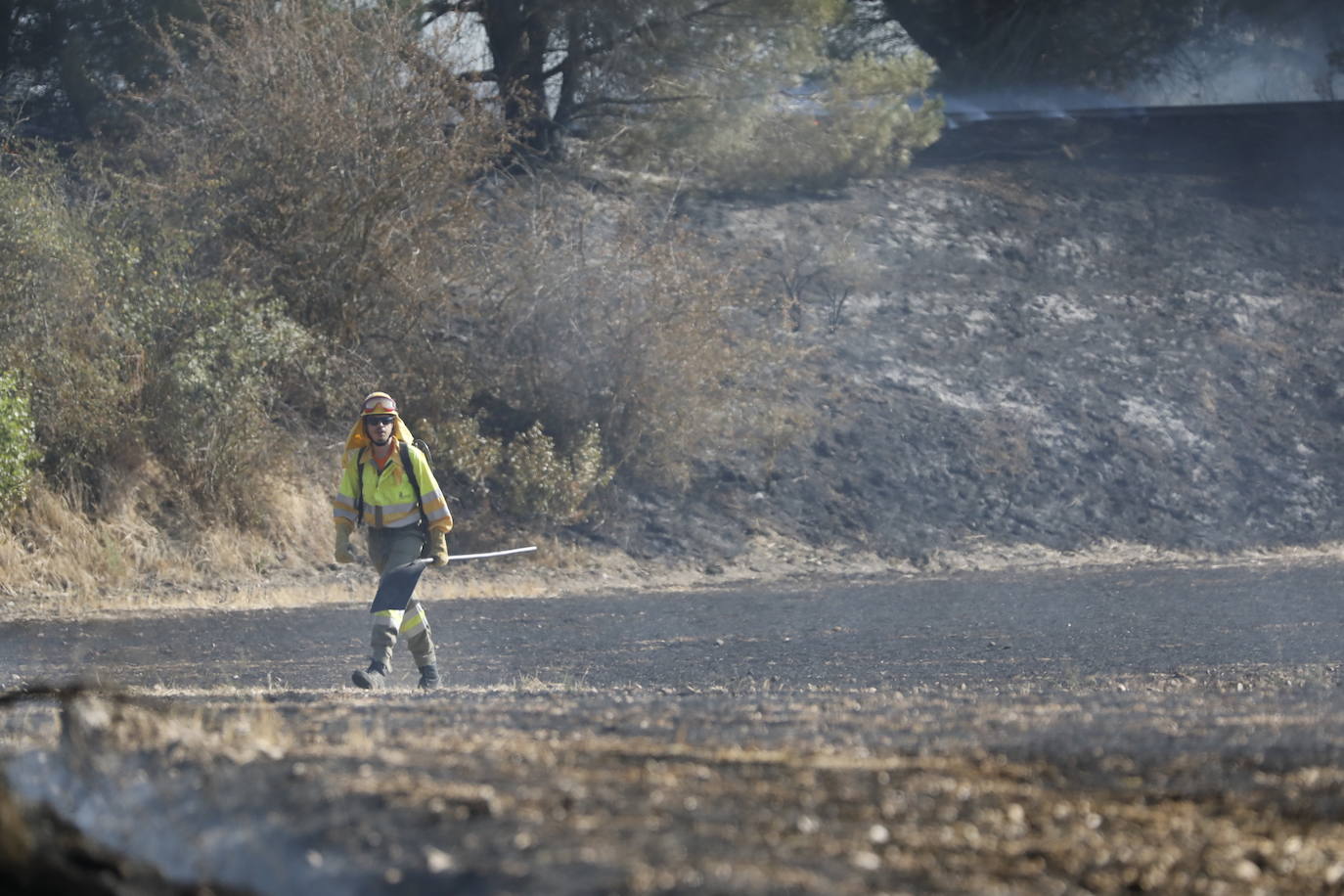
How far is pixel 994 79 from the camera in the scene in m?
36.8

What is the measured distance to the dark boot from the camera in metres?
9.39

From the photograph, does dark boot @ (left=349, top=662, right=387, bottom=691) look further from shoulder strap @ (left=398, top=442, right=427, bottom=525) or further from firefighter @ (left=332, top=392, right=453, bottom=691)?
shoulder strap @ (left=398, top=442, right=427, bottom=525)

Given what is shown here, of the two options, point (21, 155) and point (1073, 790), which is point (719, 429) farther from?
point (1073, 790)

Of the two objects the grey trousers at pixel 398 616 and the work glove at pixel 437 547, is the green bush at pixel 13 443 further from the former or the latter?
the work glove at pixel 437 547

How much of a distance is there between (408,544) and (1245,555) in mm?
16611

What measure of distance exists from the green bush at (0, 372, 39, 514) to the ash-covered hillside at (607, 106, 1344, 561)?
26.8 feet

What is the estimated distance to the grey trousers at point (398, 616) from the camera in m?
9.89

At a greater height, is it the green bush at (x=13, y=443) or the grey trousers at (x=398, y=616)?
the green bush at (x=13, y=443)

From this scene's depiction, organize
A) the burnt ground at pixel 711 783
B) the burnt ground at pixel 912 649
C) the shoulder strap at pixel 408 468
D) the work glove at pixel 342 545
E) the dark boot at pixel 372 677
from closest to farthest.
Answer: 1. the burnt ground at pixel 711 783
2. the burnt ground at pixel 912 649
3. the dark boot at pixel 372 677
4. the shoulder strap at pixel 408 468
5. the work glove at pixel 342 545

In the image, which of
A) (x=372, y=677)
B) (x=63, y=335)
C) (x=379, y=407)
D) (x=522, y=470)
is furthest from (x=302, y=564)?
(x=372, y=677)

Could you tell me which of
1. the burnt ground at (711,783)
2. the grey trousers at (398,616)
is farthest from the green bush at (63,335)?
the grey trousers at (398,616)

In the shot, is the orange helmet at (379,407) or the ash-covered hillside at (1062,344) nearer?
the orange helmet at (379,407)

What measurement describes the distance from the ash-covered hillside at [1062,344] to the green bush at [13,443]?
26.8 feet

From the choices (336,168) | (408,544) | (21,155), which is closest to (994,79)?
(336,168)
